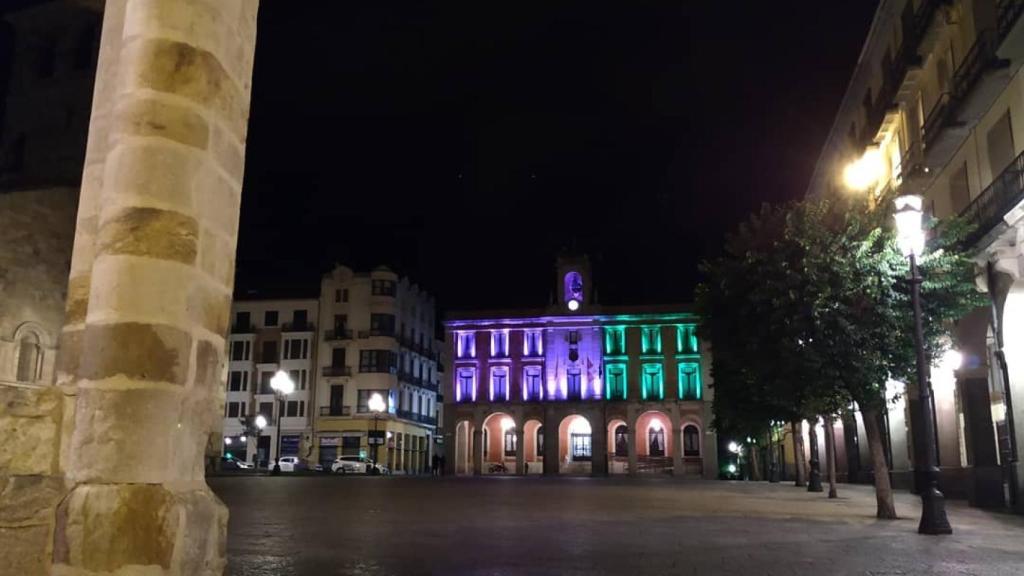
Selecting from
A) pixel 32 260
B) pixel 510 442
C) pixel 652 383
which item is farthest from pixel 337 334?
pixel 32 260

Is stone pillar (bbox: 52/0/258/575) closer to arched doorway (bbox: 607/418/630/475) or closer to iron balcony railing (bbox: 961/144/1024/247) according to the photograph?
iron balcony railing (bbox: 961/144/1024/247)

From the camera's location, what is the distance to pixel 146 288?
3760mm

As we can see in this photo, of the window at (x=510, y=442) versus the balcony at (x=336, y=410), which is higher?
the balcony at (x=336, y=410)

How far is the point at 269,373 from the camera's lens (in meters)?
71.3

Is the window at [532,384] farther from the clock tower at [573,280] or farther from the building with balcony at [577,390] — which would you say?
the clock tower at [573,280]

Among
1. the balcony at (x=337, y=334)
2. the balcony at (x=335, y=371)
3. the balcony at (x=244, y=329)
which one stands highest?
the balcony at (x=244, y=329)

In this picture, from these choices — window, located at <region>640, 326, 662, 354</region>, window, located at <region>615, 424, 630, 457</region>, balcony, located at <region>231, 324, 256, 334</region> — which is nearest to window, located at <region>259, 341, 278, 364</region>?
balcony, located at <region>231, 324, 256, 334</region>

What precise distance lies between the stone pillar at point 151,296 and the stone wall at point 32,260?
4329mm

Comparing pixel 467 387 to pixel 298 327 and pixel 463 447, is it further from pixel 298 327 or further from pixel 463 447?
pixel 298 327

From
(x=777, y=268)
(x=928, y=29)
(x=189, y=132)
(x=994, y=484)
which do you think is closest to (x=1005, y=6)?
(x=928, y=29)

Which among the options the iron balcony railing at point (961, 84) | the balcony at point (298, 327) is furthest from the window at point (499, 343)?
the iron balcony railing at point (961, 84)

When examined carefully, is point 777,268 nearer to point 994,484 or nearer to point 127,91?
point 994,484

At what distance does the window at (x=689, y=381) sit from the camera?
7362cm

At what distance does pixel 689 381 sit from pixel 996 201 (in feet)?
187
